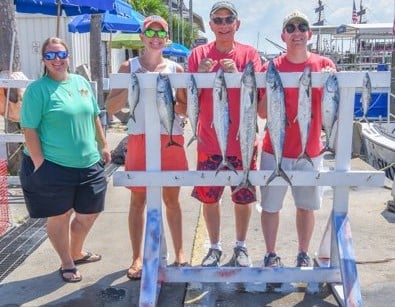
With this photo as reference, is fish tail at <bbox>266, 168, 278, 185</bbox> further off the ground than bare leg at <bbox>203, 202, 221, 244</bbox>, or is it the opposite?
fish tail at <bbox>266, 168, 278, 185</bbox>

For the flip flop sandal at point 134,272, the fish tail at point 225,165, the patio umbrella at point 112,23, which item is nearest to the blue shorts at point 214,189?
the fish tail at point 225,165

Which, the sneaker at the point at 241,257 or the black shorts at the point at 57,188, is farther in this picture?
the sneaker at the point at 241,257

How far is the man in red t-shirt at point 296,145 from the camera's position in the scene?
3.56m

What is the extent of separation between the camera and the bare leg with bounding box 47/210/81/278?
3.94 metres

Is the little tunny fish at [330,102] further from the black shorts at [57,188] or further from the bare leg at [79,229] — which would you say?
the bare leg at [79,229]

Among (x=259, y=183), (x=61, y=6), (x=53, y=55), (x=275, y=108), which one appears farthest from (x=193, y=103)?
(x=61, y=6)

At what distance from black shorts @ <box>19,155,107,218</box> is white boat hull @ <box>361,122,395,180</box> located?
663 centimetres

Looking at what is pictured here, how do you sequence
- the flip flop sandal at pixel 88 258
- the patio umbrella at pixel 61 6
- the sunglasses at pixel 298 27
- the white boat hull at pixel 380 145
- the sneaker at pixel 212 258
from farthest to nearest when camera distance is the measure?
1. the white boat hull at pixel 380 145
2. the patio umbrella at pixel 61 6
3. the flip flop sandal at pixel 88 258
4. the sneaker at pixel 212 258
5. the sunglasses at pixel 298 27

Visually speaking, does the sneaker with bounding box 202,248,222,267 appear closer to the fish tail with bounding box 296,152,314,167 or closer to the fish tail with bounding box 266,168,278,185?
the fish tail with bounding box 266,168,278,185

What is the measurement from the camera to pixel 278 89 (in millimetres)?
3207

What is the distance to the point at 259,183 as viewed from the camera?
3422 mm

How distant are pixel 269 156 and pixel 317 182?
0.43m

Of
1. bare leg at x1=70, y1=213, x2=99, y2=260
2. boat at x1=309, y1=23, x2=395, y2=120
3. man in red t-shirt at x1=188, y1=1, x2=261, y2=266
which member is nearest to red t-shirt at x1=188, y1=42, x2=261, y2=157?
man in red t-shirt at x1=188, y1=1, x2=261, y2=266

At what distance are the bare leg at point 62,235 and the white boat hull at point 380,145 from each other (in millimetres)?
6680
